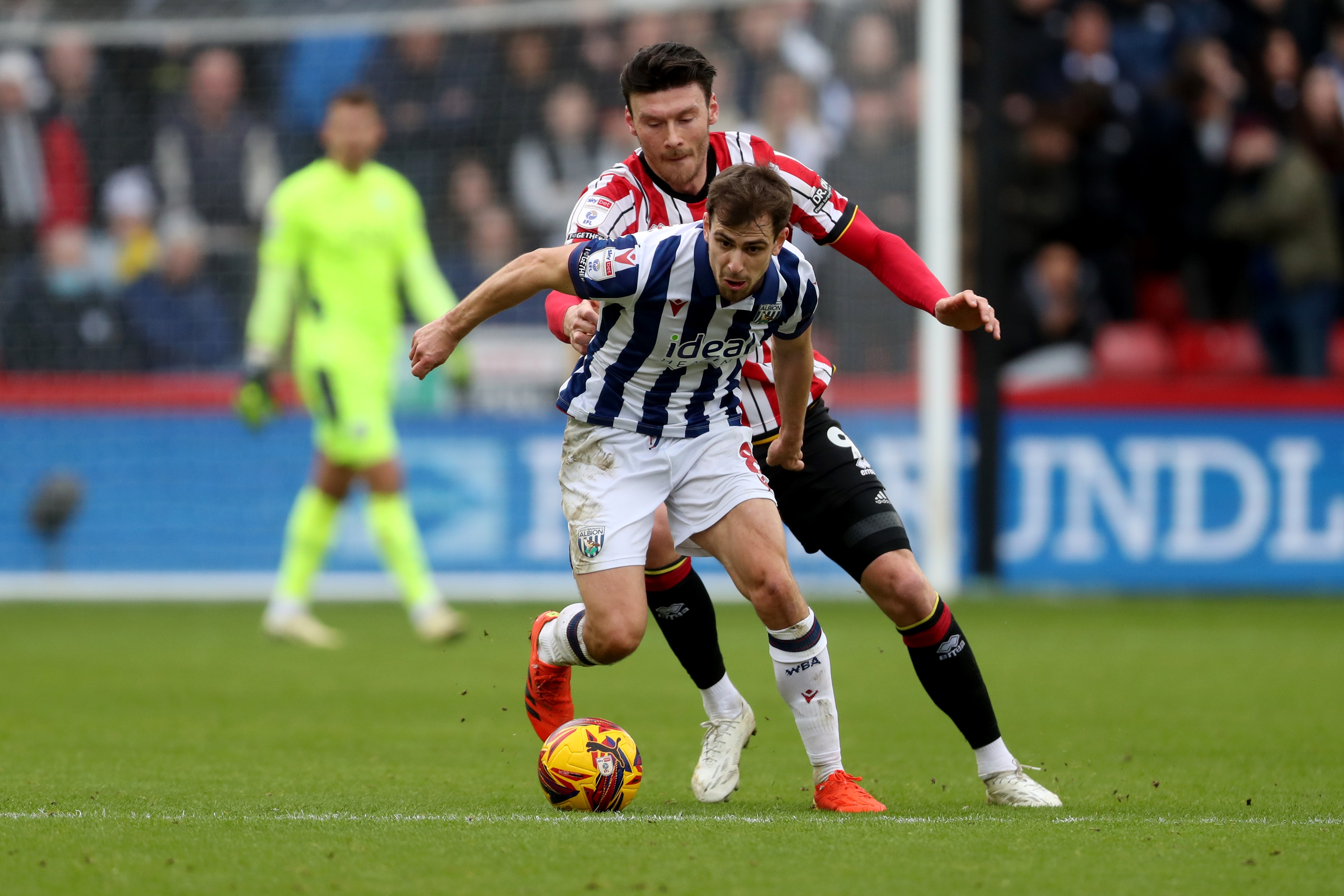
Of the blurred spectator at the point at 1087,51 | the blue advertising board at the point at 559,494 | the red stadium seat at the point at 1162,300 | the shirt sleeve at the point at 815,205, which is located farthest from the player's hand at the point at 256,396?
the red stadium seat at the point at 1162,300

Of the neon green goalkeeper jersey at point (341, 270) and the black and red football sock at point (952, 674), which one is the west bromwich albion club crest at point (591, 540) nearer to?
the black and red football sock at point (952, 674)

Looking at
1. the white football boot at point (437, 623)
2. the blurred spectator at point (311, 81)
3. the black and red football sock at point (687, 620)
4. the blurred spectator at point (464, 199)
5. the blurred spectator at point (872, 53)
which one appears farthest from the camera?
the blurred spectator at point (311, 81)

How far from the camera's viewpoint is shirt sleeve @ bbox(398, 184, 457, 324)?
938 centimetres

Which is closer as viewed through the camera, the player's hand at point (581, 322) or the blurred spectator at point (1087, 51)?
the player's hand at point (581, 322)

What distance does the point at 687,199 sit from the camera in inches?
199

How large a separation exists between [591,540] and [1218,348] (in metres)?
9.50

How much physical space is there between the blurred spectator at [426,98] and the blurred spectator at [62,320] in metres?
2.43

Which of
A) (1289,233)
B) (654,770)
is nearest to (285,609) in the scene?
(654,770)

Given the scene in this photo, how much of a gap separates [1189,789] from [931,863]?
155 centimetres

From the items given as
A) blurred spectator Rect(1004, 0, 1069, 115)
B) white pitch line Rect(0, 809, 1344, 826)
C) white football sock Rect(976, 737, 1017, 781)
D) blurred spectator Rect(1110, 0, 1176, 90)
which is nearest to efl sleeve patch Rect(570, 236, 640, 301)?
white pitch line Rect(0, 809, 1344, 826)

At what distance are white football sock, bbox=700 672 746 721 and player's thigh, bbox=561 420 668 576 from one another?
0.68m

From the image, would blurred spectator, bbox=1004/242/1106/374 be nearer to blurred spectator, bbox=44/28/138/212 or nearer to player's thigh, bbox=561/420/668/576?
blurred spectator, bbox=44/28/138/212

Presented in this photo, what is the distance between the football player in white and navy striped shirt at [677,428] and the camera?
182 inches

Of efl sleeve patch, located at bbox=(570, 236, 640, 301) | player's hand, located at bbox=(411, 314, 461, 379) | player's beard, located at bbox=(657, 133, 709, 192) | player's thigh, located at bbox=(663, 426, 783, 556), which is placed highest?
player's beard, located at bbox=(657, 133, 709, 192)
